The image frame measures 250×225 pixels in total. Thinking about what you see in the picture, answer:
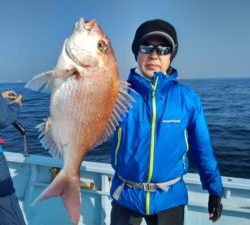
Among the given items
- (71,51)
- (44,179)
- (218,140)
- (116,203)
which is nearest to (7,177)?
(44,179)

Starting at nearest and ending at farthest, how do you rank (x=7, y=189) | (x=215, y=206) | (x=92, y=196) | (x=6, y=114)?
(x=215, y=206) < (x=6, y=114) < (x=7, y=189) < (x=92, y=196)

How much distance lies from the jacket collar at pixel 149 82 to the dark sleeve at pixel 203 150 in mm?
291

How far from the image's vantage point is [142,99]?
275cm

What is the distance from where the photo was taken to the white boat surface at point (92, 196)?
4.05 meters

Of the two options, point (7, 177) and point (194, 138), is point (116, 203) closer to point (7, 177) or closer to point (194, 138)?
point (194, 138)

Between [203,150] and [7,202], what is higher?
[203,150]

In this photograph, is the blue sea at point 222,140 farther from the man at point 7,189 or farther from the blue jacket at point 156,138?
the blue jacket at point 156,138

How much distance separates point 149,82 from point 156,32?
15.2 inches

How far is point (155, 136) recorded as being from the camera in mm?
2688

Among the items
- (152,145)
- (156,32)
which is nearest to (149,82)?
(156,32)

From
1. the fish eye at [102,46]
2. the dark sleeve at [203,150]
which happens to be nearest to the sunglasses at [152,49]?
the dark sleeve at [203,150]

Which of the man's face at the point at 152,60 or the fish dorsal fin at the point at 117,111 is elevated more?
the man's face at the point at 152,60

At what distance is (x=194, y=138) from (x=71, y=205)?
44.9 inches

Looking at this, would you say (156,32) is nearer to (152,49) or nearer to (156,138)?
(152,49)
